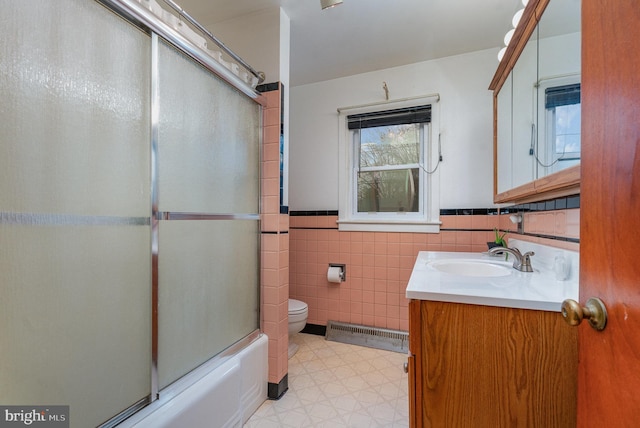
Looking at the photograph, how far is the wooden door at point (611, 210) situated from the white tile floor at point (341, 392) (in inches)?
47.7

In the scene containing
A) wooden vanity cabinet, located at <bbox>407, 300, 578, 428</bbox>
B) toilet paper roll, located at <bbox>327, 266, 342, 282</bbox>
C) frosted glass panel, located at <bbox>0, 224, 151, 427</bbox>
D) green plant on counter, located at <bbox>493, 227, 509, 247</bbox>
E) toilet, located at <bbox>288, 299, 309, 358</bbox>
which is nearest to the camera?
frosted glass panel, located at <bbox>0, 224, 151, 427</bbox>

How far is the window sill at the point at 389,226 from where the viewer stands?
7.74 feet

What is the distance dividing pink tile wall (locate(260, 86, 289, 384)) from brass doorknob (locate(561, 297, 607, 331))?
4.50 feet

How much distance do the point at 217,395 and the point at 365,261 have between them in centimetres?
158

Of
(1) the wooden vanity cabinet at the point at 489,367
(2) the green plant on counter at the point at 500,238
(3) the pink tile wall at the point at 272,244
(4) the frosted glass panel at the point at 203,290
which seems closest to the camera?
(1) the wooden vanity cabinet at the point at 489,367

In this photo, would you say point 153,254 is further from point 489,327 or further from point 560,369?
point 560,369

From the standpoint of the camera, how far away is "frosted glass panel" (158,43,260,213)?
3.81ft

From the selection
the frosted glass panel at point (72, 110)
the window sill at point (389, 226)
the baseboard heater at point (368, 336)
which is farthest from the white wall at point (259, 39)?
the baseboard heater at point (368, 336)

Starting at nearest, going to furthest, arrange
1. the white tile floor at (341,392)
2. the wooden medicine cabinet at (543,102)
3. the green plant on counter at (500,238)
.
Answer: the wooden medicine cabinet at (543,102), the white tile floor at (341,392), the green plant on counter at (500,238)

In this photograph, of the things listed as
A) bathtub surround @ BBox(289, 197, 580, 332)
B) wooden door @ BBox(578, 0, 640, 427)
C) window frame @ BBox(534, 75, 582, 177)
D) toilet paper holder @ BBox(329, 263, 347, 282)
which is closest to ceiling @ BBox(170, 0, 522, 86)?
window frame @ BBox(534, 75, 582, 177)

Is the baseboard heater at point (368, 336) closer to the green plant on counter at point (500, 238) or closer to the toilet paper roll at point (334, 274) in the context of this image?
the toilet paper roll at point (334, 274)

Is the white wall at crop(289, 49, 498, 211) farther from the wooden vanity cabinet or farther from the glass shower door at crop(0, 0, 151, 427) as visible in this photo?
the glass shower door at crop(0, 0, 151, 427)

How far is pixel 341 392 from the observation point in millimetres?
1760

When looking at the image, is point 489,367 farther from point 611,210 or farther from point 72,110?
point 72,110
